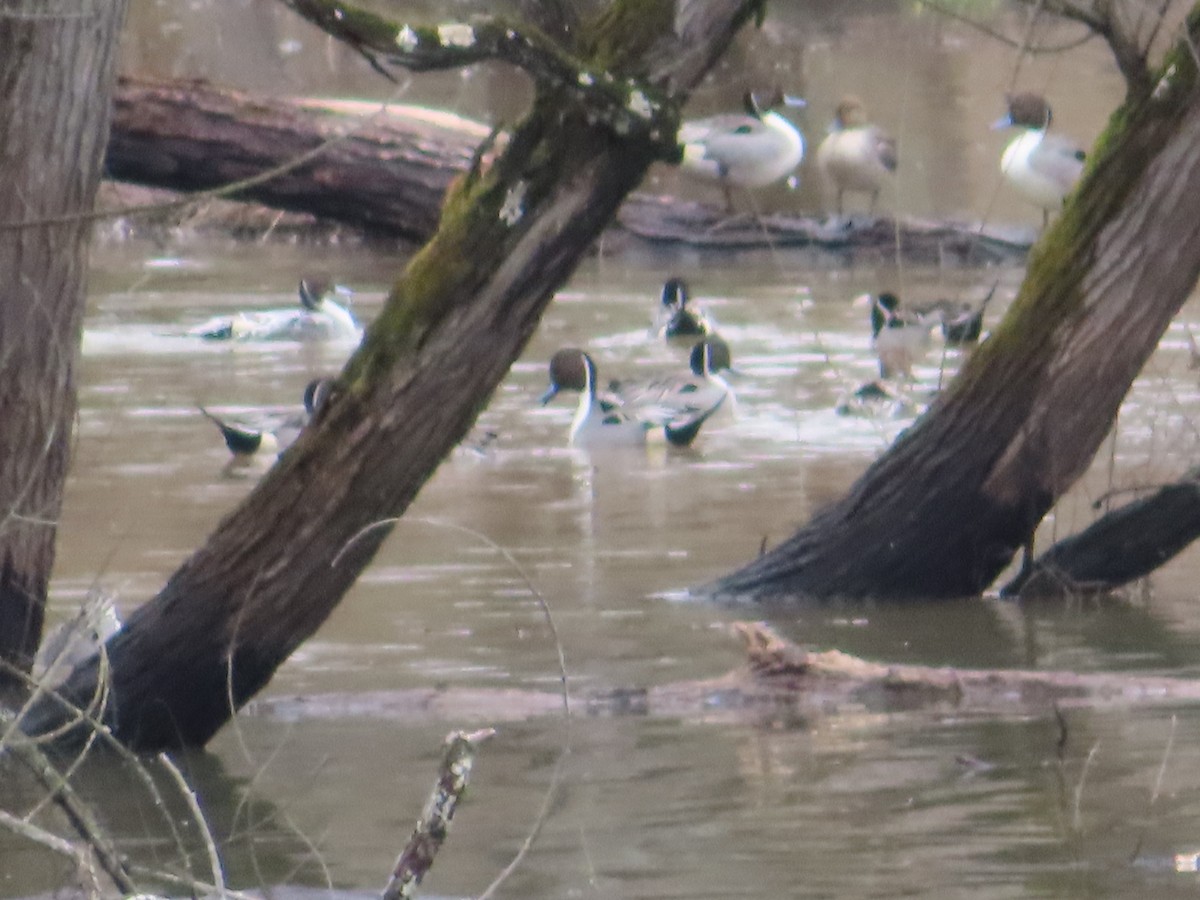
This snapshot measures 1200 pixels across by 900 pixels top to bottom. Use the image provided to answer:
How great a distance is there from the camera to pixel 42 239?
6719 millimetres

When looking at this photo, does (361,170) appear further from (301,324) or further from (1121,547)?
(1121,547)

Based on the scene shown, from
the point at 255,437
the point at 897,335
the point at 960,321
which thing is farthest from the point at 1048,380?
the point at 897,335

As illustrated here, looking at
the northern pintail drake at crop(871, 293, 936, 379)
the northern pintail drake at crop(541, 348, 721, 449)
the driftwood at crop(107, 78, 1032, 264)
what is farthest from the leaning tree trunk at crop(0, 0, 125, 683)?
the northern pintail drake at crop(871, 293, 936, 379)

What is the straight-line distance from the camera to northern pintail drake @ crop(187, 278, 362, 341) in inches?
658

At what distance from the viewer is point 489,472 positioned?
40.3ft

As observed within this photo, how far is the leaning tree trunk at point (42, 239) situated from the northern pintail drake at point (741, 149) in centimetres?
1366

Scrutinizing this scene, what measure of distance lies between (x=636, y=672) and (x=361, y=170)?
8.07 metres

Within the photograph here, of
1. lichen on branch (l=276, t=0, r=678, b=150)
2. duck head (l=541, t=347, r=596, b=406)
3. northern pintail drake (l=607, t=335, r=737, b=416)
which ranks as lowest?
duck head (l=541, t=347, r=596, b=406)

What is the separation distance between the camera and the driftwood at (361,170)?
1289 centimetres

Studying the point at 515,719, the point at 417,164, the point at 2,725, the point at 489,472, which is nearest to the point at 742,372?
the point at 417,164

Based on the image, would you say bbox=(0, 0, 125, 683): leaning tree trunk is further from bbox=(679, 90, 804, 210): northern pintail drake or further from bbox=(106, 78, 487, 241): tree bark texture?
bbox=(679, 90, 804, 210): northern pintail drake

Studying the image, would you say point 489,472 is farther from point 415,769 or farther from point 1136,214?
point 415,769

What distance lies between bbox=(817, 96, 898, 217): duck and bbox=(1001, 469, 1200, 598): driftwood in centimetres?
1151

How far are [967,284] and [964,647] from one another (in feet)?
33.1
